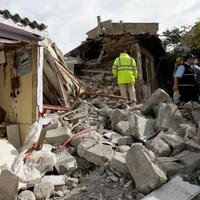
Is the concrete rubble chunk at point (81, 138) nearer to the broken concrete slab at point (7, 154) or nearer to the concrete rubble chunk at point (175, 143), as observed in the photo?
the broken concrete slab at point (7, 154)

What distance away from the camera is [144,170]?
225cm

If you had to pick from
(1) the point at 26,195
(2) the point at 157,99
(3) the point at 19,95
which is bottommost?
(1) the point at 26,195

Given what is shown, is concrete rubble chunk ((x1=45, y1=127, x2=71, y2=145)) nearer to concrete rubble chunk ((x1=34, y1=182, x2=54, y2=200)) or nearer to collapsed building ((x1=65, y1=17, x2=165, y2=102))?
concrete rubble chunk ((x1=34, y1=182, x2=54, y2=200))

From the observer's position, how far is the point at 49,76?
5871mm

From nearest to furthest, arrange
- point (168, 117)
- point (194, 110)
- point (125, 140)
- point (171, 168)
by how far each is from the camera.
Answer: point (171, 168) < point (125, 140) < point (168, 117) < point (194, 110)

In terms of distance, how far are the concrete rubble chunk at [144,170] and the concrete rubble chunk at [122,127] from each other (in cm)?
153

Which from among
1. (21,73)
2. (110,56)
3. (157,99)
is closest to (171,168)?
(157,99)

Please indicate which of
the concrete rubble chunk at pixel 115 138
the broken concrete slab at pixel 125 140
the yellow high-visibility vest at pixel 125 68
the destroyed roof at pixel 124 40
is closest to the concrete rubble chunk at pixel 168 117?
the broken concrete slab at pixel 125 140

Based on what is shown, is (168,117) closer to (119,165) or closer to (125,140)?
(125,140)

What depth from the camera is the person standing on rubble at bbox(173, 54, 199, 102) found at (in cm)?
455

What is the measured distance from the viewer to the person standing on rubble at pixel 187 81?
4547 millimetres

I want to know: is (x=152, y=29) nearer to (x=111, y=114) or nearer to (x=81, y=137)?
(x=111, y=114)

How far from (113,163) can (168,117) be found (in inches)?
75.4

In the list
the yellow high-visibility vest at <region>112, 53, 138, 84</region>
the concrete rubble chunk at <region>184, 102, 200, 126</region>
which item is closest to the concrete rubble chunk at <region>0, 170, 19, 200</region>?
the concrete rubble chunk at <region>184, 102, 200, 126</region>
